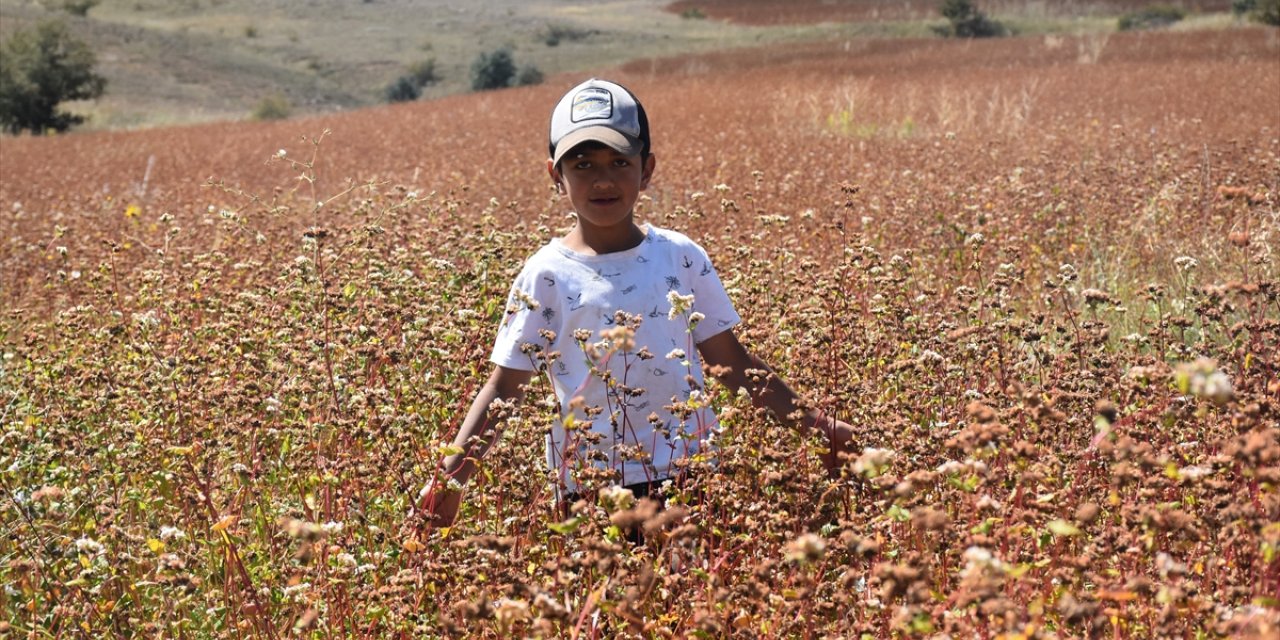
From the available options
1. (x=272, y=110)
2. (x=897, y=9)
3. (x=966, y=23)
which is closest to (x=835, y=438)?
(x=272, y=110)

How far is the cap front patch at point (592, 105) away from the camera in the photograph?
3188mm

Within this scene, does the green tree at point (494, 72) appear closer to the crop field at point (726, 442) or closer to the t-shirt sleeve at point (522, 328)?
the crop field at point (726, 442)

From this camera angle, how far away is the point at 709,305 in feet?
10.9

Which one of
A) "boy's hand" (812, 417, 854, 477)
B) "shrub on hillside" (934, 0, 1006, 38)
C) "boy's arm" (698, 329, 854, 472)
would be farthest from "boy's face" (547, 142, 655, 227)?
"shrub on hillside" (934, 0, 1006, 38)

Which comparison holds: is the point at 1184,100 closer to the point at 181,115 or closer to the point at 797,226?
the point at 797,226

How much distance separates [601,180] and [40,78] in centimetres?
3367

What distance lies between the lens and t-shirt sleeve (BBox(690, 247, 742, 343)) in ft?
10.8

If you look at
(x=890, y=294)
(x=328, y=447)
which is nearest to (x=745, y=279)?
(x=890, y=294)

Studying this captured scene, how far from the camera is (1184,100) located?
1421 cm

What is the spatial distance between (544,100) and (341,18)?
5538cm

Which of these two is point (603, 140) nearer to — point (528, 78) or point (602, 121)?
point (602, 121)

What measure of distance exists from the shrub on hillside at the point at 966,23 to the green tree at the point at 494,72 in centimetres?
1783

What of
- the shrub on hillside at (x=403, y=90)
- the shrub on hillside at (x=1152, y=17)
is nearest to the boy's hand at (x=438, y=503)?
the shrub on hillside at (x=403, y=90)

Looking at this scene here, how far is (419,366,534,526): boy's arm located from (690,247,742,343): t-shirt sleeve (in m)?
0.52
